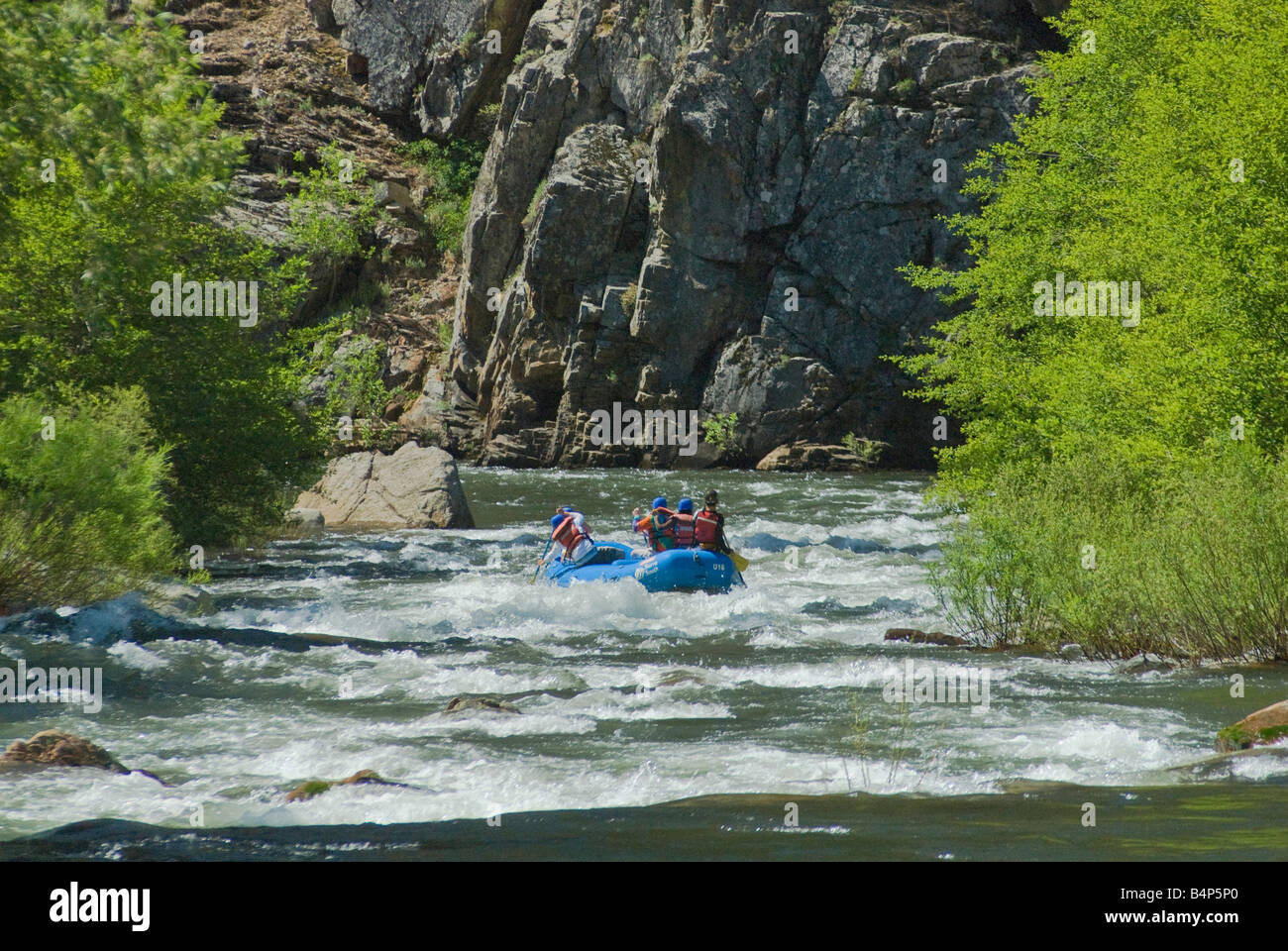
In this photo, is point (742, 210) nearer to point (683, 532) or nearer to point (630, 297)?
point (630, 297)

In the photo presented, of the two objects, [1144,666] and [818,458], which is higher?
[818,458]

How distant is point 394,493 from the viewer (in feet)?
91.0

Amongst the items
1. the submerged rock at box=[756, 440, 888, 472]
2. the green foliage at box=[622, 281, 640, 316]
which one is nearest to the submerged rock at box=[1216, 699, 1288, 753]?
the submerged rock at box=[756, 440, 888, 472]

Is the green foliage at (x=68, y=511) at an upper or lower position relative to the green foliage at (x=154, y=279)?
lower

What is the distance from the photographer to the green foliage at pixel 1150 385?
11.3 meters

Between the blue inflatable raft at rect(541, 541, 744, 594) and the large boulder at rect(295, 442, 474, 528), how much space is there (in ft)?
31.1

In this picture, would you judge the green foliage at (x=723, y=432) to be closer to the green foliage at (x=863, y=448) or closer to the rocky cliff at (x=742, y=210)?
the rocky cliff at (x=742, y=210)

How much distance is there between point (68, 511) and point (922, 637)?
31.4ft

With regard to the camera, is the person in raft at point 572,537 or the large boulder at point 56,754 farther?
the person in raft at point 572,537
